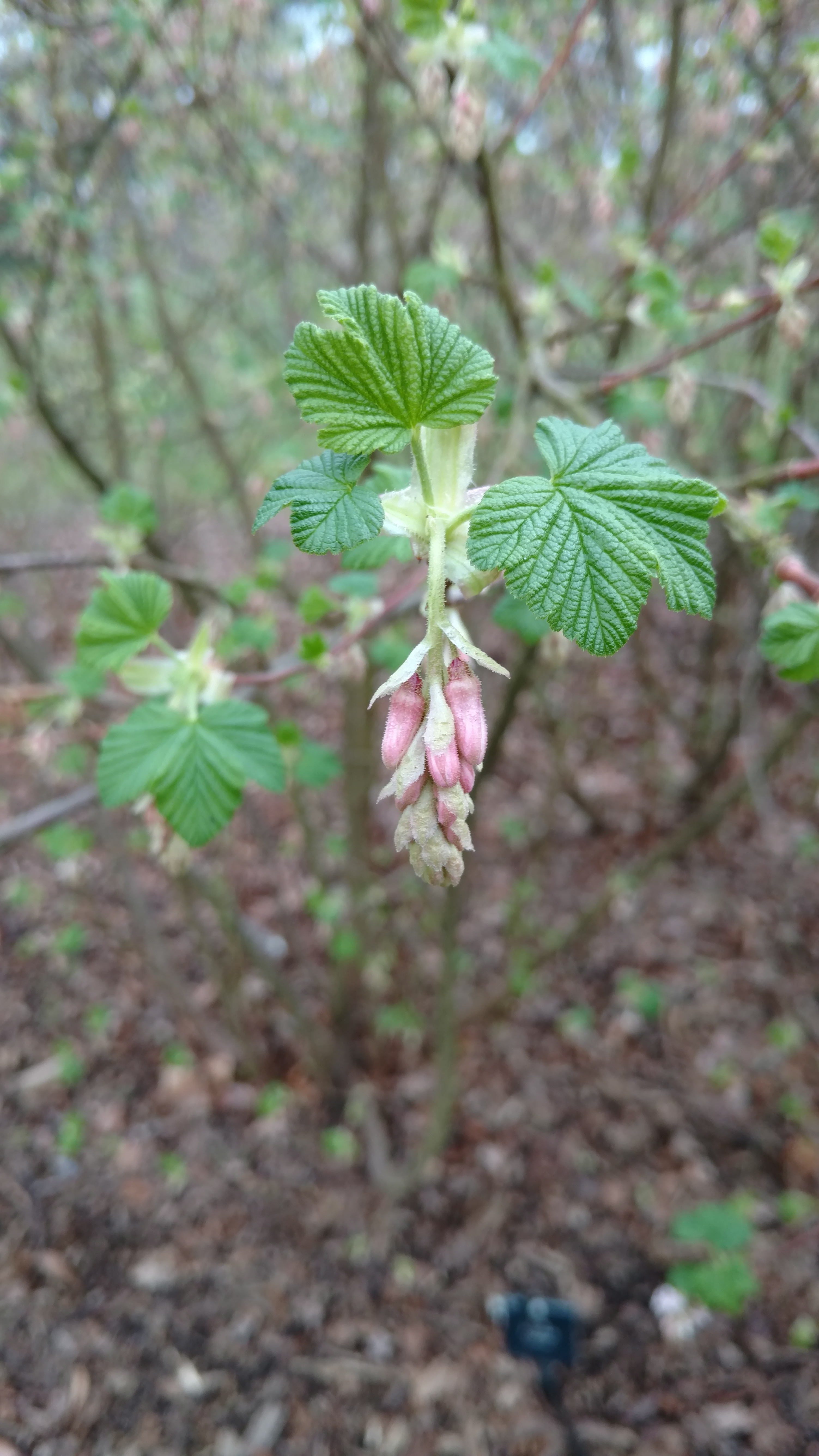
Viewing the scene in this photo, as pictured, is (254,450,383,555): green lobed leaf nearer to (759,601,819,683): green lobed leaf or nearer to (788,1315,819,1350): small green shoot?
(759,601,819,683): green lobed leaf

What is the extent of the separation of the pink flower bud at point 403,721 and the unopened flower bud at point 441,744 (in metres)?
0.02

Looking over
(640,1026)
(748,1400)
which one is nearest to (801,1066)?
(640,1026)

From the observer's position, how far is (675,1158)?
3.02m

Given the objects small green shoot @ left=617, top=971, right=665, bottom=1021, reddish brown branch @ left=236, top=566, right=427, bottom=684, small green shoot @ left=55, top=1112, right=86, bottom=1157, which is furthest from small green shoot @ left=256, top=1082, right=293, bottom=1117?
→ reddish brown branch @ left=236, top=566, right=427, bottom=684

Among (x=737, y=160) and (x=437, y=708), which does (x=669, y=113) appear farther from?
(x=437, y=708)

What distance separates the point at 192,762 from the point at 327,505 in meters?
0.47

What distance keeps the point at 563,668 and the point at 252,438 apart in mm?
2780

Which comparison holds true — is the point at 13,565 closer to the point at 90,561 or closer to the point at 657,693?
the point at 90,561

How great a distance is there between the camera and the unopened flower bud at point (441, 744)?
0.65m

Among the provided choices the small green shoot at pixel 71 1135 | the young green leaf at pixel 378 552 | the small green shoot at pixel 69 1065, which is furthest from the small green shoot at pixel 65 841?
the young green leaf at pixel 378 552

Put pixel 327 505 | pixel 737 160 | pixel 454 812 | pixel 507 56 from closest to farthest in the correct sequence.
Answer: pixel 454 812 → pixel 327 505 → pixel 507 56 → pixel 737 160

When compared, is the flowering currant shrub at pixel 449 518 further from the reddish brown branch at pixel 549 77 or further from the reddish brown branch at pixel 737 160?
the reddish brown branch at pixel 737 160

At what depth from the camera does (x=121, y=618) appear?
118cm

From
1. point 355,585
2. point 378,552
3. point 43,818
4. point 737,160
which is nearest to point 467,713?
point 378,552
